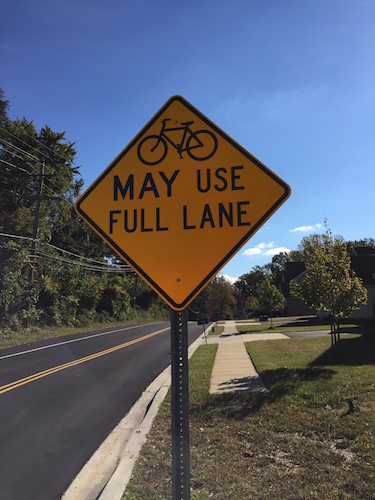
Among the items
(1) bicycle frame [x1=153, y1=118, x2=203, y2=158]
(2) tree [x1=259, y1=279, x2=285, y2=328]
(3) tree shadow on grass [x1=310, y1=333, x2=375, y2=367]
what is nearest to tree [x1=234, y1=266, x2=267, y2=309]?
(2) tree [x1=259, y1=279, x2=285, y2=328]

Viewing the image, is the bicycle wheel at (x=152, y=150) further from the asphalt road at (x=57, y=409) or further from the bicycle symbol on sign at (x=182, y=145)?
the asphalt road at (x=57, y=409)

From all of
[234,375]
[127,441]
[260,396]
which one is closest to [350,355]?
[234,375]

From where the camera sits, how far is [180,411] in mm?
1870

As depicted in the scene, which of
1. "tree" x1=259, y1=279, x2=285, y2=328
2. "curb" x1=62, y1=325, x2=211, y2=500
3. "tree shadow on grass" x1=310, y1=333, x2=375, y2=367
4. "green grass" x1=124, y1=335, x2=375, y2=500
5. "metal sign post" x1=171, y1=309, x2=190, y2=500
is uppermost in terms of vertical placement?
"tree" x1=259, y1=279, x2=285, y2=328

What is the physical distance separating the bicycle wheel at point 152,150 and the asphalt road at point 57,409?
3.51 m

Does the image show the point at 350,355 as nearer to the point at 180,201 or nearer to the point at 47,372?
the point at 47,372

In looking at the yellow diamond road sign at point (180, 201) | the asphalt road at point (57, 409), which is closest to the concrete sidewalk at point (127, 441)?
the asphalt road at point (57, 409)

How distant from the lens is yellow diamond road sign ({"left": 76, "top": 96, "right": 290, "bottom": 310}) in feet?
6.53

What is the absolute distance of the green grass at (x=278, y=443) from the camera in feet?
11.9

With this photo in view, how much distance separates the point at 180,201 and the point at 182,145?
0.33 meters

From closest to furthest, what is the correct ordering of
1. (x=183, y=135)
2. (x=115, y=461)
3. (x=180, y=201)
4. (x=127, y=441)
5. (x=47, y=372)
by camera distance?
(x=180, y=201) < (x=183, y=135) < (x=115, y=461) < (x=127, y=441) < (x=47, y=372)

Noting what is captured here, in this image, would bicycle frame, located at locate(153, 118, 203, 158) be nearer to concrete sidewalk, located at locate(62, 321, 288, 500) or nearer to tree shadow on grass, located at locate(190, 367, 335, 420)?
concrete sidewalk, located at locate(62, 321, 288, 500)

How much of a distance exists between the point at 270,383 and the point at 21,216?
92.9ft

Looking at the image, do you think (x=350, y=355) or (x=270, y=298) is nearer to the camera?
(x=350, y=355)
